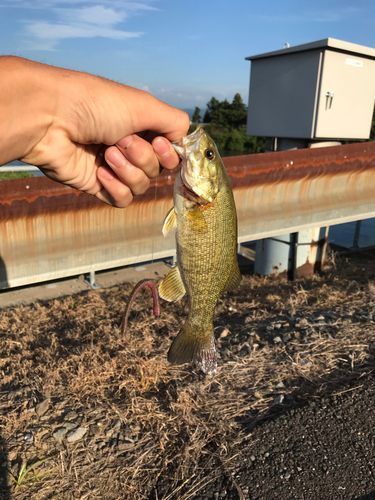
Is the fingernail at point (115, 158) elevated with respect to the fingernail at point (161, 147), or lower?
lower

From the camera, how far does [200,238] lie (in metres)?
2.10

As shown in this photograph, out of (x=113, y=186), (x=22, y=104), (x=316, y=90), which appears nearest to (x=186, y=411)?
(x=113, y=186)

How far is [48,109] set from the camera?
81.7 inches

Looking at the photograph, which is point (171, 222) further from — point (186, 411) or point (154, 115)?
point (186, 411)

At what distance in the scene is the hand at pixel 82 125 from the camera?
1900 millimetres

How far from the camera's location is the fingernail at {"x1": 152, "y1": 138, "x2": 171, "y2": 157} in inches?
91.0

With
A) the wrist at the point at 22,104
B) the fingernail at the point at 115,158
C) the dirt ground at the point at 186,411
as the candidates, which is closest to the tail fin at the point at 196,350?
the dirt ground at the point at 186,411

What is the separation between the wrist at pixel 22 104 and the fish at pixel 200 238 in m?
0.75

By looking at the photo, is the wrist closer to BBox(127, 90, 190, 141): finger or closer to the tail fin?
BBox(127, 90, 190, 141): finger

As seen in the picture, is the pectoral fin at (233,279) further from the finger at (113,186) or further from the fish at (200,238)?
the finger at (113,186)

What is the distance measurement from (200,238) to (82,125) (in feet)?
3.15

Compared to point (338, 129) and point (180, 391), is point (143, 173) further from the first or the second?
point (338, 129)

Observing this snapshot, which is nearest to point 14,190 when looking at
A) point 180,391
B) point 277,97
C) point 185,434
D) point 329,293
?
point 180,391

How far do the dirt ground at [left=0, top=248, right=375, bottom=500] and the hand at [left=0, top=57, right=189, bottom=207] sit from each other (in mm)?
1543
